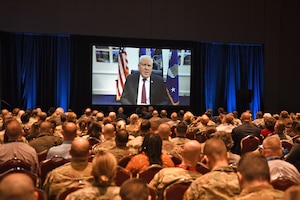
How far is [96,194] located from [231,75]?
51.8 feet

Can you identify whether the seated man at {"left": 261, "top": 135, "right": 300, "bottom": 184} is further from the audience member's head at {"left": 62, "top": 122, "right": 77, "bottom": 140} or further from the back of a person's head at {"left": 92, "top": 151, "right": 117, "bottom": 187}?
the audience member's head at {"left": 62, "top": 122, "right": 77, "bottom": 140}

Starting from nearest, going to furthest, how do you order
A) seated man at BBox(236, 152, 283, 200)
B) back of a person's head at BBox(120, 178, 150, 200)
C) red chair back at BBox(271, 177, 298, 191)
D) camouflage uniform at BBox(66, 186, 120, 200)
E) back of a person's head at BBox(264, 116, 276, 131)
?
back of a person's head at BBox(120, 178, 150, 200), seated man at BBox(236, 152, 283, 200), camouflage uniform at BBox(66, 186, 120, 200), red chair back at BBox(271, 177, 298, 191), back of a person's head at BBox(264, 116, 276, 131)

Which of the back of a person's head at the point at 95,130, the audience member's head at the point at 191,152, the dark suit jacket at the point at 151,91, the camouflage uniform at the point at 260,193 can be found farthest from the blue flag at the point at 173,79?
the camouflage uniform at the point at 260,193

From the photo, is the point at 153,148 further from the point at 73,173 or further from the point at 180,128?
the point at 180,128

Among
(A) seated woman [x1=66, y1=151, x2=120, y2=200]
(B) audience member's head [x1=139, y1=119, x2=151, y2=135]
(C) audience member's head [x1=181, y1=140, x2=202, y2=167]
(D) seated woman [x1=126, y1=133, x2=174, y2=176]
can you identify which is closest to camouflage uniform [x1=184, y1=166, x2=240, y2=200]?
(A) seated woman [x1=66, y1=151, x2=120, y2=200]

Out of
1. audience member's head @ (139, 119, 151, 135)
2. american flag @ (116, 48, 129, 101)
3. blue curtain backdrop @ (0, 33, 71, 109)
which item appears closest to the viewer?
audience member's head @ (139, 119, 151, 135)

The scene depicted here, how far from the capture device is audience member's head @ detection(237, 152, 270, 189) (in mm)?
2529

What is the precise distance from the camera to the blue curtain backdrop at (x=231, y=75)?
17.6 meters

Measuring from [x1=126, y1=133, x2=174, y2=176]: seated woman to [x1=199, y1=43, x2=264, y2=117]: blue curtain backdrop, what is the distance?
12917mm

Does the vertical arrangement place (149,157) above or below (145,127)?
below

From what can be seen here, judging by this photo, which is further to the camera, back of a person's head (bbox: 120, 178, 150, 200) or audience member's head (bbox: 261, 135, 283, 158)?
audience member's head (bbox: 261, 135, 283, 158)

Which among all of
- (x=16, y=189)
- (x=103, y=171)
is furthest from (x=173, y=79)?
(x=16, y=189)

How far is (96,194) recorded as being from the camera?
2.87 m

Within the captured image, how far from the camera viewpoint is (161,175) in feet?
12.2
